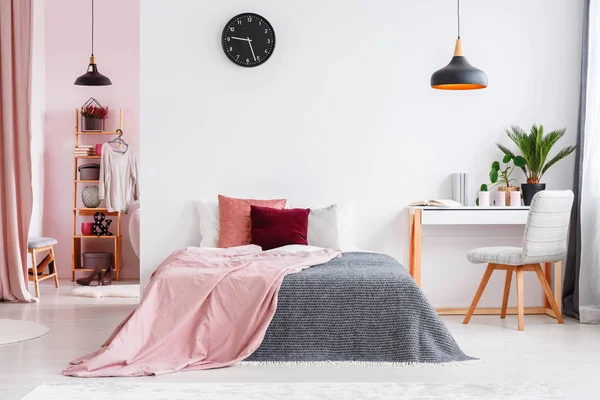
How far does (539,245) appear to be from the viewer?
4852mm

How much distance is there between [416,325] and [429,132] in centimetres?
221

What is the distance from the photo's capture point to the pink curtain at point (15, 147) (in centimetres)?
617

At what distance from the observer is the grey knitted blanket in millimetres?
3871

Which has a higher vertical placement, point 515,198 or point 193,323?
point 515,198

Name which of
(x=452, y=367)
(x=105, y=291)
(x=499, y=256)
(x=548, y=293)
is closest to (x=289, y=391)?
(x=452, y=367)

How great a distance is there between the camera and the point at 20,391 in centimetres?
335

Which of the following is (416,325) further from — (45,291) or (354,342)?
(45,291)

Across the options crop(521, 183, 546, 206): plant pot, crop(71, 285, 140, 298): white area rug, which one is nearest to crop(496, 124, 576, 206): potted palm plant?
crop(521, 183, 546, 206): plant pot

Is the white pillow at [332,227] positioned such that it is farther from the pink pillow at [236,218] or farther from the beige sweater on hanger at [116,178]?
the beige sweater on hanger at [116,178]

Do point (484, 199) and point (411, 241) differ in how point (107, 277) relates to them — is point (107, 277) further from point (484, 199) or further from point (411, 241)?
point (484, 199)

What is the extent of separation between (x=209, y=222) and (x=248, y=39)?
1.46 meters

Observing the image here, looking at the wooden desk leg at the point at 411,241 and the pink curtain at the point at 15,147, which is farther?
the pink curtain at the point at 15,147

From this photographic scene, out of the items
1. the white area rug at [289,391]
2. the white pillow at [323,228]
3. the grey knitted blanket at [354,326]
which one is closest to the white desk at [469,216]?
the white pillow at [323,228]

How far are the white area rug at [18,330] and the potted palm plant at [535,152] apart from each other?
3667 mm
